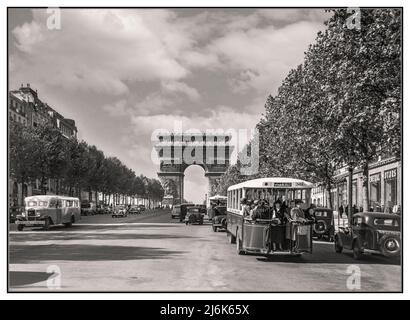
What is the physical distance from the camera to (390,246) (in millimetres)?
17141

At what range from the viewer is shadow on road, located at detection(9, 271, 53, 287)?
12348mm

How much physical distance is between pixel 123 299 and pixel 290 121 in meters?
29.7

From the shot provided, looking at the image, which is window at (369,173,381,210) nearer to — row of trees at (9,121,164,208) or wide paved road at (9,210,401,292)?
wide paved road at (9,210,401,292)

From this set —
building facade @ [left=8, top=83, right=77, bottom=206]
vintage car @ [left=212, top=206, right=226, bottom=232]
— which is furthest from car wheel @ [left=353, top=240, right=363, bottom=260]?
building facade @ [left=8, top=83, right=77, bottom=206]

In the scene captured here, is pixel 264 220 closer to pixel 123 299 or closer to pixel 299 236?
pixel 299 236

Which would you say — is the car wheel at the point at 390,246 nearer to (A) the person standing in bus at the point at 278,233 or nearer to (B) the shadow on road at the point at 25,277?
(A) the person standing in bus at the point at 278,233

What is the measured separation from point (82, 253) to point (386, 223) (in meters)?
10.3

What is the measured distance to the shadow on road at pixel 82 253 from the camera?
58.1ft

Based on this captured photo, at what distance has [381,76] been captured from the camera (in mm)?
19828

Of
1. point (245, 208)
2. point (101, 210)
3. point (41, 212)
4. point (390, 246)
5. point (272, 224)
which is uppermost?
point (245, 208)

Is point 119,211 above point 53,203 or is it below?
below

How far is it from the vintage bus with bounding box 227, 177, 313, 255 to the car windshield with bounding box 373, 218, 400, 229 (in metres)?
2.20

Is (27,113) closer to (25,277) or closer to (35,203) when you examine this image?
(35,203)

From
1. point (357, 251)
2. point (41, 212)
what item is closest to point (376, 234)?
point (357, 251)
